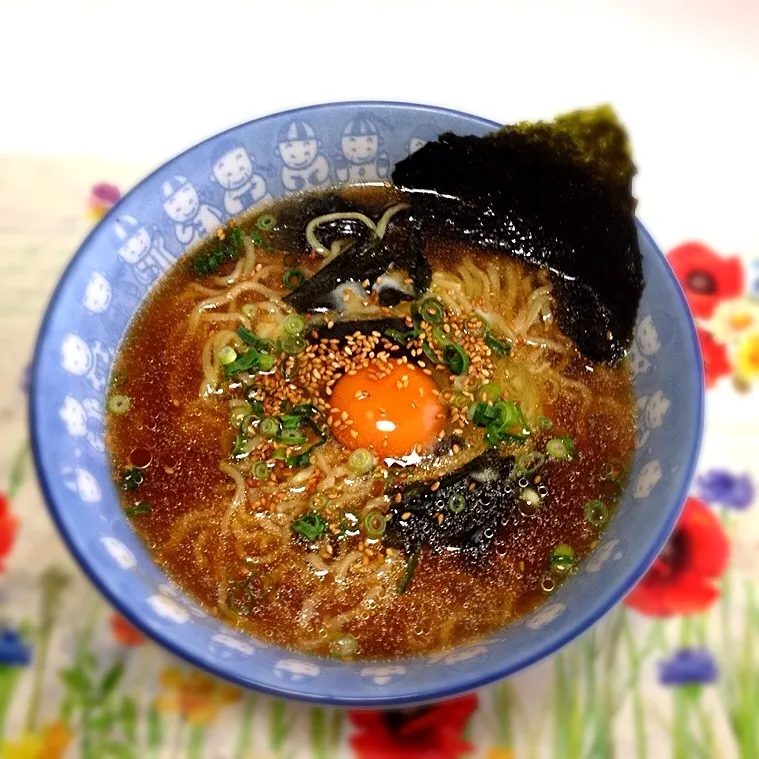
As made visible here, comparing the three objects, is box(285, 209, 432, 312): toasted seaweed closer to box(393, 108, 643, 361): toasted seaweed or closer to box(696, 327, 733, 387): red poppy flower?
box(393, 108, 643, 361): toasted seaweed

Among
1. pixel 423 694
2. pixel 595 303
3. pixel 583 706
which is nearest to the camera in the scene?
pixel 423 694

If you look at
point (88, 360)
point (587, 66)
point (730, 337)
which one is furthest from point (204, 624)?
point (587, 66)

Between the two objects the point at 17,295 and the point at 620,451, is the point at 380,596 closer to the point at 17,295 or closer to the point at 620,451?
the point at 620,451

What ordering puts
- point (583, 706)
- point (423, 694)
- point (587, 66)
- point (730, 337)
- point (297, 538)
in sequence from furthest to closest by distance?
point (587, 66) < point (730, 337) < point (297, 538) < point (583, 706) < point (423, 694)

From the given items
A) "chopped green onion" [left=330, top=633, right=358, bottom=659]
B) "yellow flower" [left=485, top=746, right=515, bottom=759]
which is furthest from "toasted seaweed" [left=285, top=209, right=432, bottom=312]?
"yellow flower" [left=485, top=746, right=515, bottom=759]

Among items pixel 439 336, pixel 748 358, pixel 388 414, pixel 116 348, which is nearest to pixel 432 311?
pixel 439 336

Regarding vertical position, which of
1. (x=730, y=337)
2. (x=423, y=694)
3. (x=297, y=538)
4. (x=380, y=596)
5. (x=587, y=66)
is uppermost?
(x=587, y=66)

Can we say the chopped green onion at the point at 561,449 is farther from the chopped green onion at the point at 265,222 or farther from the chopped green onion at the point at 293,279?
the chopped green onion at the point at 265,222
